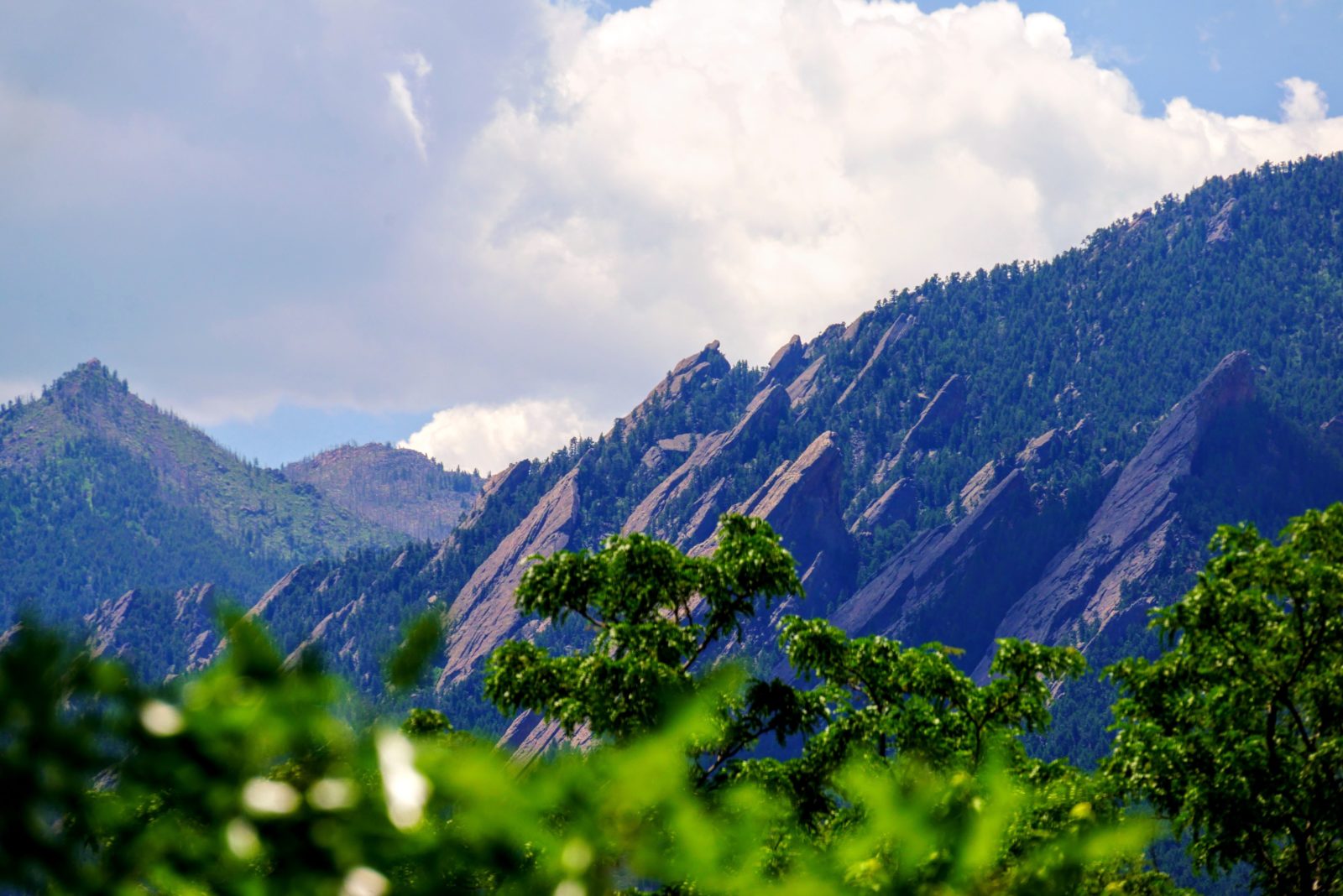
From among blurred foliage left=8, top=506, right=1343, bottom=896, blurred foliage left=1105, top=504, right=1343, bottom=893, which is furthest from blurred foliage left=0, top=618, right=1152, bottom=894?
blurred foliage left=1105, top=504, right=1343, bottom=893

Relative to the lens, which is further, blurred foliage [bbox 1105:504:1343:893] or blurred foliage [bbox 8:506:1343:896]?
blurred foliage [bbox 1105:504:1343:893]

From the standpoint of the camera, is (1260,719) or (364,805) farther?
(1260,719)

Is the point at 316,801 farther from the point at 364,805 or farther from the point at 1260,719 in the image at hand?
the point at 1260,719

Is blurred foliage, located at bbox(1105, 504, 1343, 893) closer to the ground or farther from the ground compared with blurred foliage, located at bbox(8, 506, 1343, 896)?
farther from the ground

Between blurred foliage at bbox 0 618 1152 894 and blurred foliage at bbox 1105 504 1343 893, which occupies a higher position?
blurred foliage at bbox 1105 504 1343 893

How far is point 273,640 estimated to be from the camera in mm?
2129

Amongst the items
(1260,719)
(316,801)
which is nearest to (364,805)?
(316,801)

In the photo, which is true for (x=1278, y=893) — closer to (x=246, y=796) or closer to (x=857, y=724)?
(x=857, y=724)

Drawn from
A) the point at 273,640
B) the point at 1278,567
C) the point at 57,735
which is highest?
the point at 1278,567

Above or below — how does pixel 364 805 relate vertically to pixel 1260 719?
Result: below

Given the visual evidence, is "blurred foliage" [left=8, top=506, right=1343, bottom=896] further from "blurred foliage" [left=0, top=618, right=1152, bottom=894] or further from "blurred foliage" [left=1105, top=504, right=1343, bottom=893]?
"blurred foliage" [left=1105, top=504, right=1343, bottom=893]

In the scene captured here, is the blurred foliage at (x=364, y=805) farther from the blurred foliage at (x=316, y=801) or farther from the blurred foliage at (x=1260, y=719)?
the blurred foliage at (x=1260, y=719)

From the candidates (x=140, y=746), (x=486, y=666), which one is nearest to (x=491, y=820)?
(x=140, y=746)

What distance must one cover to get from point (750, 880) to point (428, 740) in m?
0.73
